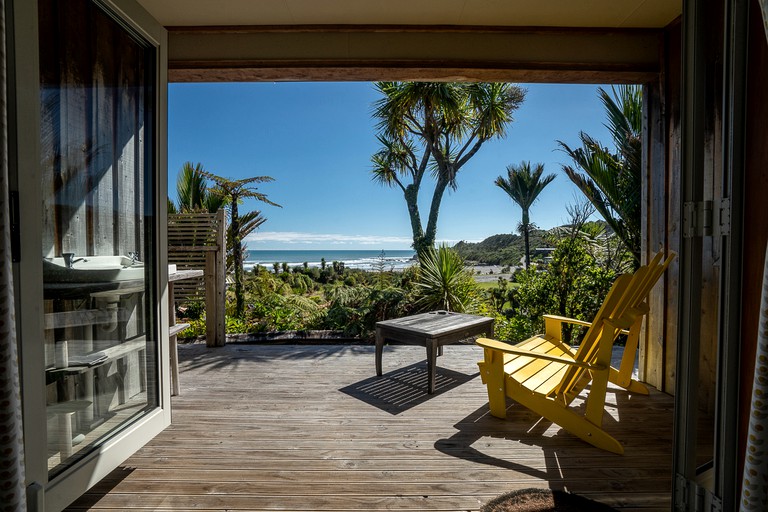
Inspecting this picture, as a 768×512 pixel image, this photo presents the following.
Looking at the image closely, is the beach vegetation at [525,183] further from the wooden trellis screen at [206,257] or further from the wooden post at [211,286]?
the wooden post at [211,286]

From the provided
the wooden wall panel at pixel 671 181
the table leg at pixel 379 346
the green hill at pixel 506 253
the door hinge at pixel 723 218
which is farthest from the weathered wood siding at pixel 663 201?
the green hill at pixel 506 253

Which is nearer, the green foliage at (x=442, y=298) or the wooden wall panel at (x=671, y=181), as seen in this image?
the wooden wall panel at (x=671, y=181)

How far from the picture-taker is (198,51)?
3.04 metres

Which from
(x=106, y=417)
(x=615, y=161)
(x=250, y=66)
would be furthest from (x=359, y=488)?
(x=615, y=161)

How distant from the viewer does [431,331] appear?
3018mm

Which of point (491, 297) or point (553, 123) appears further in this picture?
point (553, 123)

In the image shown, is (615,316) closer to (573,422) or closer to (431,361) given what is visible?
(573,422)

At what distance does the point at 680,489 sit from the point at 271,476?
1635mm

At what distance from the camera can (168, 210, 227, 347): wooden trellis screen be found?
164 inches

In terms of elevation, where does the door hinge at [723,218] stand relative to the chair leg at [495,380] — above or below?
above

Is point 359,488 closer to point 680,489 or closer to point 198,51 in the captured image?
point 680,489

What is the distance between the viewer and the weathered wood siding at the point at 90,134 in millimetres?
1549

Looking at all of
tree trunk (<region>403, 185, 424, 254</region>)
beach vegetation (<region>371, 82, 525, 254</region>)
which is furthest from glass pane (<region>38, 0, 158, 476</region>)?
tree trunk (<region>403, 185, 424, 254</region>)

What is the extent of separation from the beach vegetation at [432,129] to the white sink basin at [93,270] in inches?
175
